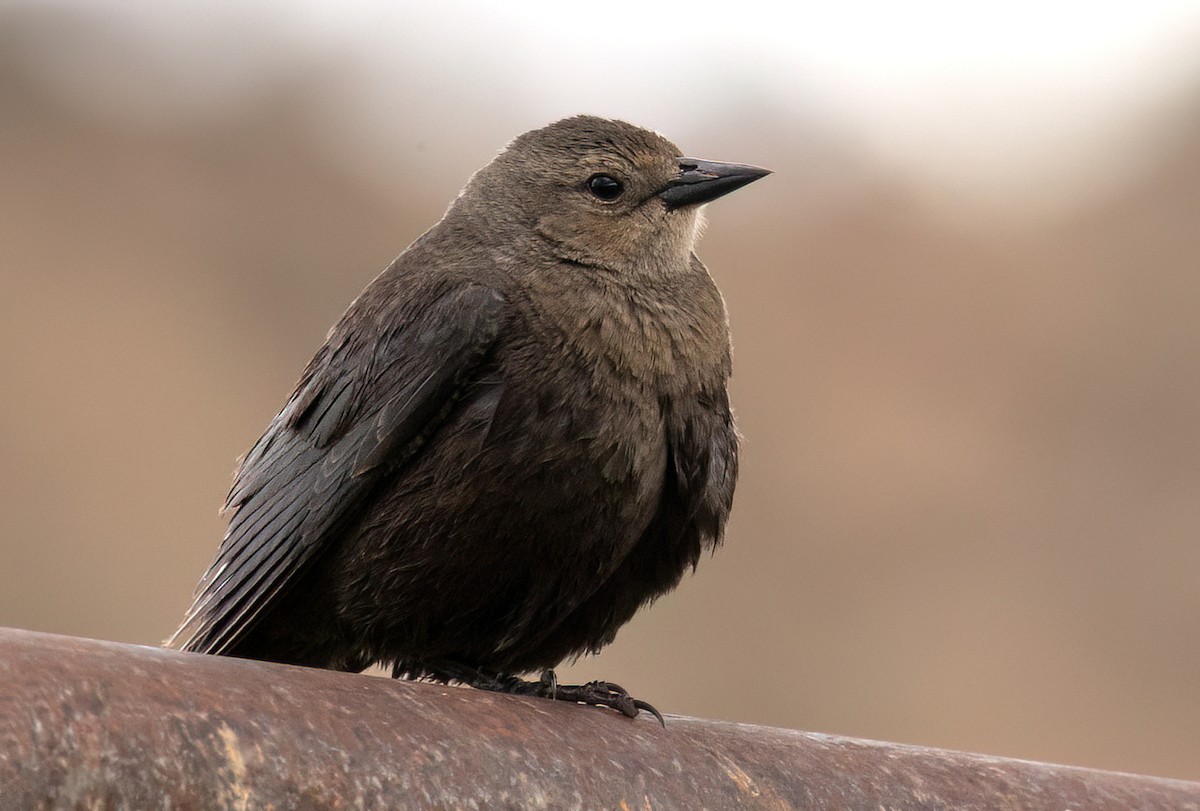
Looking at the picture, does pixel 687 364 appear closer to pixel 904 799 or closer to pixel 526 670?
pixel 526 670

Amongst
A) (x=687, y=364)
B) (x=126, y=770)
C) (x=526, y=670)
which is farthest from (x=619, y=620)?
(x=126, y=770)

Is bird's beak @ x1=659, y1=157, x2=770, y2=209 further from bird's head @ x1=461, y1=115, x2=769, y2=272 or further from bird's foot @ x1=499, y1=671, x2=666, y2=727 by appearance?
bird's foot @ x1=499, y1=671, x2=666, y2=727

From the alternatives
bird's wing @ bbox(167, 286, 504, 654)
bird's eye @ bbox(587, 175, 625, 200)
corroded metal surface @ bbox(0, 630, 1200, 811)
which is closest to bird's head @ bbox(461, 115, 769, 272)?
bird's eye @ bbox(587, 175, 625, 200)

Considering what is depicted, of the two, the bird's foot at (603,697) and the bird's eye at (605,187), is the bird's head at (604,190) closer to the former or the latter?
the bird's eye at (605,187)

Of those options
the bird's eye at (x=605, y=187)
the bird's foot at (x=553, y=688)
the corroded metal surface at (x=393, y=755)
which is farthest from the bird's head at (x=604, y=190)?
the corroded metal surface at (x=393, y=755)

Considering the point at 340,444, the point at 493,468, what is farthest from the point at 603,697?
the point at 340,444
